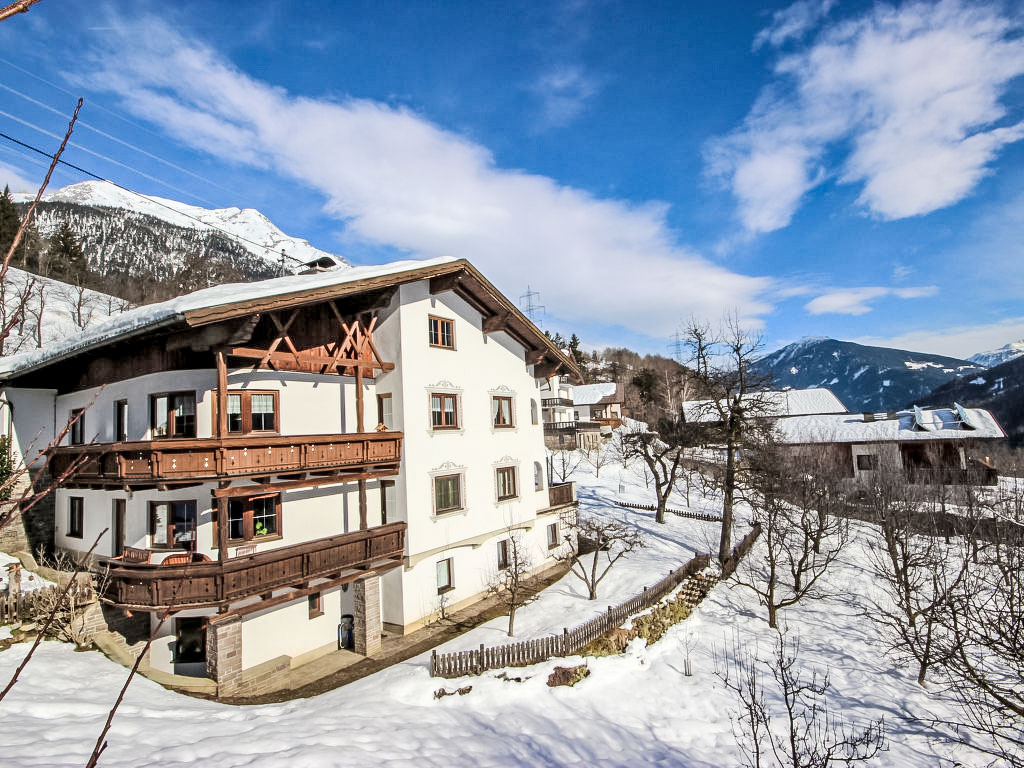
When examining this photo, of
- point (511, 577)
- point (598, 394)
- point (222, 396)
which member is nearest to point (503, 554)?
point (511, 577)

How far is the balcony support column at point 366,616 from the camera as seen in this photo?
19.0 metres

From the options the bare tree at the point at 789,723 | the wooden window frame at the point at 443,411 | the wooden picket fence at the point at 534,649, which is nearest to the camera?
the bare tree at the point at 789,723

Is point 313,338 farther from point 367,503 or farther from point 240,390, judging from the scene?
point 367,503

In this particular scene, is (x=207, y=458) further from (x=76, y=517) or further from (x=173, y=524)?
(x=76, y=517)

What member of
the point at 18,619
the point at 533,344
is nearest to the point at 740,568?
the point at 533,344

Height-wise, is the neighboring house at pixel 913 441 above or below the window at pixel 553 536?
above

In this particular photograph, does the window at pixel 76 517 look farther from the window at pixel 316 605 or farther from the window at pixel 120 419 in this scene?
the window at pixel 316 605

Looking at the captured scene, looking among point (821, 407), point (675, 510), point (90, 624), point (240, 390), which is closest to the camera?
point (90, 624)

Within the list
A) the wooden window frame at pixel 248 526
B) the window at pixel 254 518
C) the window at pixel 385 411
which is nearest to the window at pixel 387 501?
the window at pixel 385 411

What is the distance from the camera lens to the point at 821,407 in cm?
7412

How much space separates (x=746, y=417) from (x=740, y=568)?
8413mm

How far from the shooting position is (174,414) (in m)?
17.3

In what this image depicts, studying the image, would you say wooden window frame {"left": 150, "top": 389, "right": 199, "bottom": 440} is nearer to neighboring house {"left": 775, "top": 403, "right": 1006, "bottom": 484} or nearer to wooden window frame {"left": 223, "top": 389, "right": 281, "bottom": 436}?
wooden window frame {"left": 223, "top": 389, "right": 281, "bottom": 436}

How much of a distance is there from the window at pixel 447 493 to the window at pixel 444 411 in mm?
2181
